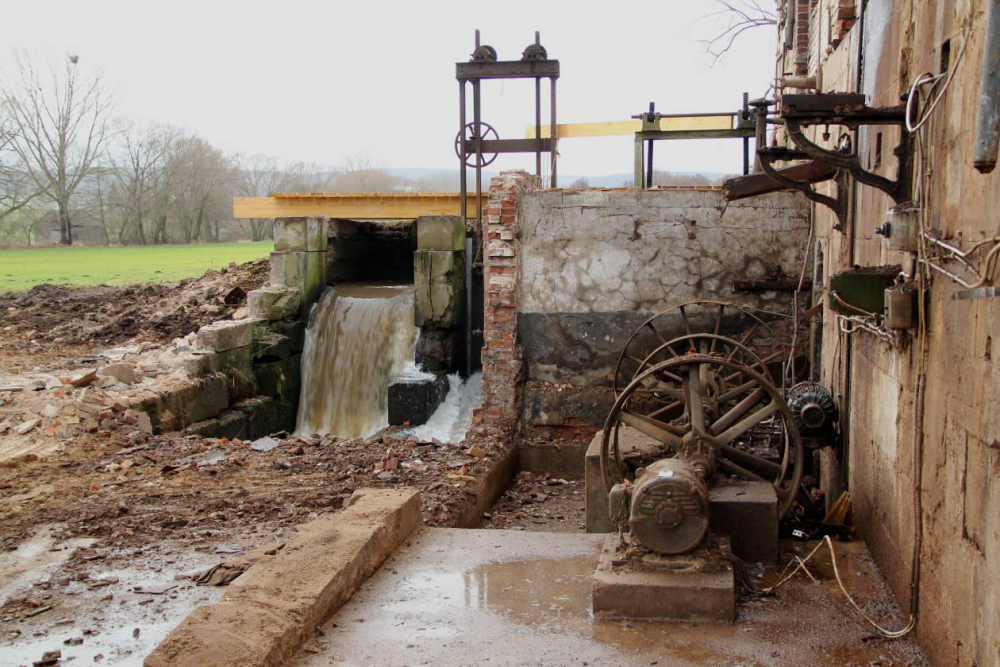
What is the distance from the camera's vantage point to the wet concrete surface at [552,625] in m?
3.86

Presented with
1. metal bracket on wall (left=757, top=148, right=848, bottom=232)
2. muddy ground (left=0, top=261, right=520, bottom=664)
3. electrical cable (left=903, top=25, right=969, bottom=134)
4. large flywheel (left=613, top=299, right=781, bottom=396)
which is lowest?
muddy ground (left=0, top=261, right=520, bottom=664)

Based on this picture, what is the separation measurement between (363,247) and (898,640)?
11677mm

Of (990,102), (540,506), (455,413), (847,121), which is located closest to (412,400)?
(455,413)

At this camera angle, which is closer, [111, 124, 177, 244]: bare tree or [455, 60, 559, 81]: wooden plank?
[455, 60, 559, 81]: wooden plank

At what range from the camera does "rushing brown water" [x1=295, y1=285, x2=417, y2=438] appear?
11.2 meters

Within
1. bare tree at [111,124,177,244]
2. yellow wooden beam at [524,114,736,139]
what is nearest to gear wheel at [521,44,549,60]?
yellow wooden beam at [524,114,736,139]

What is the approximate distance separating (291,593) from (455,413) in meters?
6.59

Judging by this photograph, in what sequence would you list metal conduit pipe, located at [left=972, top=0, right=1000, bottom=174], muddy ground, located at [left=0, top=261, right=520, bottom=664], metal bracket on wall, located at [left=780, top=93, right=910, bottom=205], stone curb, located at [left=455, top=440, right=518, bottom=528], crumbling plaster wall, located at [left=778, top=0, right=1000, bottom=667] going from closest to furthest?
metal conduit pipe, located at [left=972, top=0, right=1000, bottom=174]
crumbling plaster wall, located at [left=778, top=0, right=1000, bottom=667]
metal bracket on wall, located at [left=780, top=93, right=910, bottom=205]
muddy ground, located at [left=0, top=261, right=520, bottom=664]
stone curb, located at [left=455, top=440, right=518, bottom=528]

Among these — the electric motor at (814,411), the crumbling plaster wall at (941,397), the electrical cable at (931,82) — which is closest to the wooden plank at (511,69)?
the crumbling plaster wall at (941,397)

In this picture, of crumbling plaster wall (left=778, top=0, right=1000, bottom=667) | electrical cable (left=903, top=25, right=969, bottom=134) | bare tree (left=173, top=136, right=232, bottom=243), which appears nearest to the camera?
crumbling plaster wall (left=778, top=0, right=1000, bottom=667)

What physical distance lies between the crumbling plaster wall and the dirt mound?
400 inches

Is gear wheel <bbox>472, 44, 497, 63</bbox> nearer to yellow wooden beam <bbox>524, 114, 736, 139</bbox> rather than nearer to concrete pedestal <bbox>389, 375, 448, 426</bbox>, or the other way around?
yellow wooden beam <bbox>524, 114, 736, 139</bbox>

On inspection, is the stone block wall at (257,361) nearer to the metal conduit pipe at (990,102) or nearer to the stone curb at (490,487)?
the stone curb at (490,487)

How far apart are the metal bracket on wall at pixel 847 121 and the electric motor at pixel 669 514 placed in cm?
178
